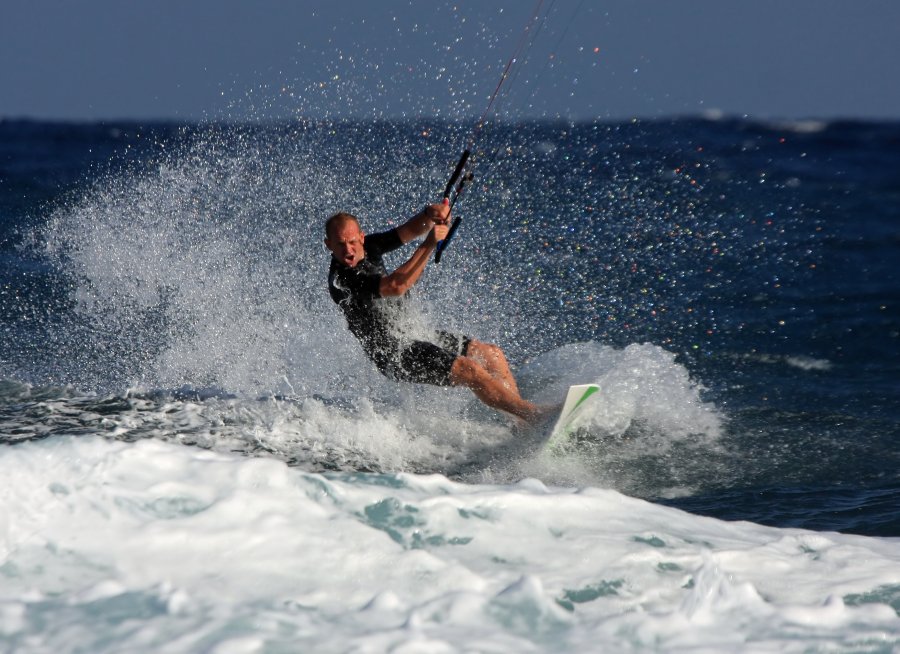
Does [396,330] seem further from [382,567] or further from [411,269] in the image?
[382,567]

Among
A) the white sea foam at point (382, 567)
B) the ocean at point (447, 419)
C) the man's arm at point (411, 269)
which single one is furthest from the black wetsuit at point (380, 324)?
the white sea foam at point (382, 567)

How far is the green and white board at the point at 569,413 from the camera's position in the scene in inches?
230

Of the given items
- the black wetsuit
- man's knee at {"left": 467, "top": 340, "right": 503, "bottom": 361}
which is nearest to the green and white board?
man's knee at {"left": 467, "top": 340, "right": 503, "bottom": 361}

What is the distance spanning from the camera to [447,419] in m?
6.53

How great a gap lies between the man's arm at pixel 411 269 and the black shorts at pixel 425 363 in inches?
17.0

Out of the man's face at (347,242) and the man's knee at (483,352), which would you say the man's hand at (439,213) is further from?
the man's knee at (483,352)

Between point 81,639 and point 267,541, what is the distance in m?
0.78

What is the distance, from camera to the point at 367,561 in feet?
12.4

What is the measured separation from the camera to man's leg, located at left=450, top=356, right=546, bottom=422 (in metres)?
6.07

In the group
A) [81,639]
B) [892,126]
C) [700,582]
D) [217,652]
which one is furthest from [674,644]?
[892,126]

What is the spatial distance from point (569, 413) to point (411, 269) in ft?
4.08

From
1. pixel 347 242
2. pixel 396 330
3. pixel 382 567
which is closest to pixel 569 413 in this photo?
pixel 396 330

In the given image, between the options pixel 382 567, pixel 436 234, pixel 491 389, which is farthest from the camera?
pixel 491 389

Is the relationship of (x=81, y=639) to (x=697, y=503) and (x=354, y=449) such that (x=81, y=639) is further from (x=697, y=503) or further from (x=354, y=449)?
(x=697, y=503)
